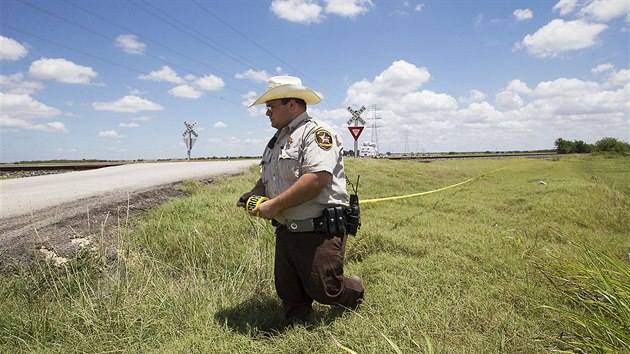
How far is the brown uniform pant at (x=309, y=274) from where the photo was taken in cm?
237

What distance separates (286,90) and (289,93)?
0.03 meters

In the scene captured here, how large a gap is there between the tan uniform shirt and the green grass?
756mm

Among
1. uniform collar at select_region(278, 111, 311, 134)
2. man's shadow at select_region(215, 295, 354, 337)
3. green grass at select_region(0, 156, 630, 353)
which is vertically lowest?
man's shadow at select_region(215, 295, 354, 337)

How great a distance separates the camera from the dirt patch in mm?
3512

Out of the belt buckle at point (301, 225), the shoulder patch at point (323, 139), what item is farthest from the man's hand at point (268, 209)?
the shoulder patch at point (323, 139)

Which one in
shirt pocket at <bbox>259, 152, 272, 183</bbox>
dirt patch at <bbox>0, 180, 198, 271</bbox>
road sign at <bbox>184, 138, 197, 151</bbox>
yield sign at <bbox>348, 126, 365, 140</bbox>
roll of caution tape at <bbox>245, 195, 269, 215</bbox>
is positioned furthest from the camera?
road sign at <bbox>184, 138, 197, 151</bbox>

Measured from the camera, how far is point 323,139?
2328 mm

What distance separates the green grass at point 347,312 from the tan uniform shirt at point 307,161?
0.76 meters

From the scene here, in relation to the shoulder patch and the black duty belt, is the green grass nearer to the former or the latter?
the black duty belt

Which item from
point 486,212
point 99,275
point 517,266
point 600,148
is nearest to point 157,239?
point 99,275

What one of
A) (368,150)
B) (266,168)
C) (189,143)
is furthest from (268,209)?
(368,150)

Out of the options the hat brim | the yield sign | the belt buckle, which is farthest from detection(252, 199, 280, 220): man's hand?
the yield sign

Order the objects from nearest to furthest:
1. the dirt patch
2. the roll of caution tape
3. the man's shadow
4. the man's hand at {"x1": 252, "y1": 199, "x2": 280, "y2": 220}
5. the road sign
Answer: the man's hand at {"x1": 252, "y1": 199, "x2": 280, "y2": 220}
the roll of caution tape
the man's shadow
the dirt patch
the road sign

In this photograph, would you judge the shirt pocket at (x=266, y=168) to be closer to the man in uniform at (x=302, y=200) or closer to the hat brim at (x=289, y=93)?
the man in uniform at (x=302, y=200)
